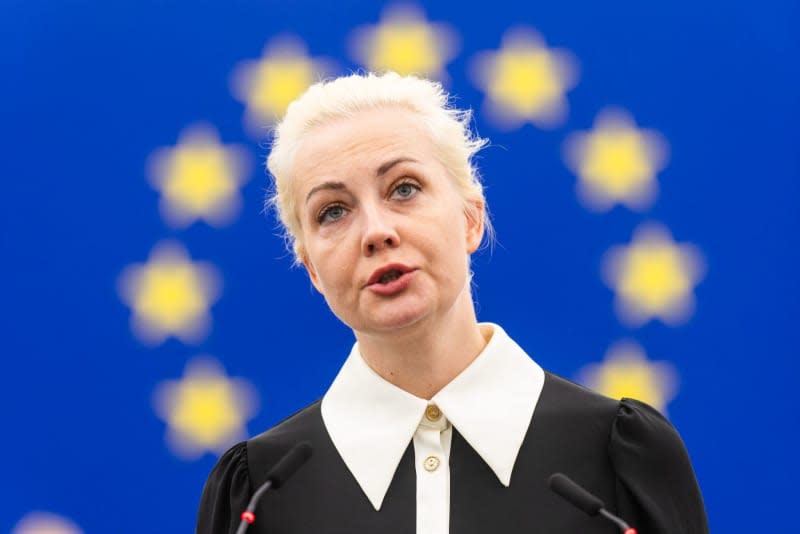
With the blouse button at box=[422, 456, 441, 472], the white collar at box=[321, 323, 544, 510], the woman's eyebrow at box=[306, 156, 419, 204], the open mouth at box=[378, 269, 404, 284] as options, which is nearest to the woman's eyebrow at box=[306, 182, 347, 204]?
the woman's eyebrow at box=[306, 156, 419, 204]

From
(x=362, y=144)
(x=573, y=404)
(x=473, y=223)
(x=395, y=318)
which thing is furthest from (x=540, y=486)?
(x=362, y=144)

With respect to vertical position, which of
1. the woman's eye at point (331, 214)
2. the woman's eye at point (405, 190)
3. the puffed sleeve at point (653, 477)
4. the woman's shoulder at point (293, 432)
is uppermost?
the woman's eye at point (405, 190)

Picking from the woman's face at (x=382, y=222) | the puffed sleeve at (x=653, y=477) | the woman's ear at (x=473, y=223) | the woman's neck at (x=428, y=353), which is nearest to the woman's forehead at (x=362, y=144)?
the woman's face at (x=382, y=222)

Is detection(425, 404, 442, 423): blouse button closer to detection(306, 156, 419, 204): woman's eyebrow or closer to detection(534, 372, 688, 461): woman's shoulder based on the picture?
Answer: detection(534, 372, 688, 461): woman's shoulder

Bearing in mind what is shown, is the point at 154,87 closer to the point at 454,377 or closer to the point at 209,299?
the point at 209,299

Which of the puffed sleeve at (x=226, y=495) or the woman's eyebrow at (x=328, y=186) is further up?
the woman's eyebrow at (x=328, y=186)

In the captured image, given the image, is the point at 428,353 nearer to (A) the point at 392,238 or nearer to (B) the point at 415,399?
(B) the point at 415,399

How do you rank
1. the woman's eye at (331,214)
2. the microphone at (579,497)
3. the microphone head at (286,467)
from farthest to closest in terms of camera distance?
the woman's eye at (331,214) < the microphone head at (286,467) < the microphone at (579,497)

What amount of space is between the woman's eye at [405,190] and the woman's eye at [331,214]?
3.1 inches

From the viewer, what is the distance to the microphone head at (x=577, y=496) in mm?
1195

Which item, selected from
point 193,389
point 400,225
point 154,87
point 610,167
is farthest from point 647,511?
point 154,87

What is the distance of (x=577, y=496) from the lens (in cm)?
120

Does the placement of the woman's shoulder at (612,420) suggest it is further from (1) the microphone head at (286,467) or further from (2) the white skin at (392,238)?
(1) the microphone head at (286,467)

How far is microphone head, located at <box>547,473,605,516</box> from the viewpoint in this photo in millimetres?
1195
